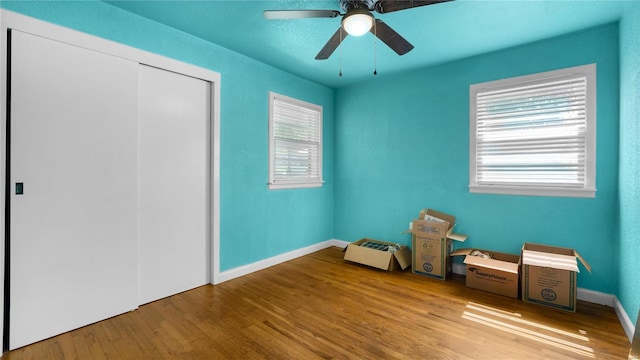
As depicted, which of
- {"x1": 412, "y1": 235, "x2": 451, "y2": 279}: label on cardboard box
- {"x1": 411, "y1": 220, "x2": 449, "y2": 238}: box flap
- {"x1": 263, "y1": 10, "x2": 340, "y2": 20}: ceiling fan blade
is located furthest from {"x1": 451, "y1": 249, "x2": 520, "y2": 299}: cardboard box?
{"x1": 263, "y1": 10, "x2": 340, "y2": 20}: ceiling fan blade

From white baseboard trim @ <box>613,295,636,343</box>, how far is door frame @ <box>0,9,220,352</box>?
12.0 ft

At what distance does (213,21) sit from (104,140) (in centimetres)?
144

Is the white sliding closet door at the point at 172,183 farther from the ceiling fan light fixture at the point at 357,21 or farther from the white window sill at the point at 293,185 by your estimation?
the ceiling fan light fixture at the point at 357,21

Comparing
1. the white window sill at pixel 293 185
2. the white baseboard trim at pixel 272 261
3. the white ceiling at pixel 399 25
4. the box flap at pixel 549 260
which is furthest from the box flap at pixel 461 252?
the white ceiling at pixel 399 25

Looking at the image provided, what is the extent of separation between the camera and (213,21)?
8.57ft

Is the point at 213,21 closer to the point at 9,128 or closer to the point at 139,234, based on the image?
the point at 9,128

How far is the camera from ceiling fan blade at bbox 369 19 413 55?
2.08 metres

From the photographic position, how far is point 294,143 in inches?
165

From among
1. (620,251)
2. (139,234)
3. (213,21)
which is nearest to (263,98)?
(213,21)

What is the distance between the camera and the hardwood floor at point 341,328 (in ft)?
6.51

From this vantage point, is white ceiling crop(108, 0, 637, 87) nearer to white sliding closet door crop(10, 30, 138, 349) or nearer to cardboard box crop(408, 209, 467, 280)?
white sliding closet door crop(10, 30, 138, 349)

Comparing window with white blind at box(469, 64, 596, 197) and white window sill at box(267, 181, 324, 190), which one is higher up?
window with white blind at box(469, 64, 596, 197)

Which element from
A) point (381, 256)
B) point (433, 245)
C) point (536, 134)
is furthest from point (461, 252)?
point (536, 134)

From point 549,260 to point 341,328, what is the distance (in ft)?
6.99
